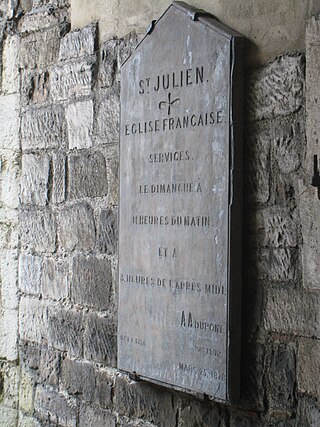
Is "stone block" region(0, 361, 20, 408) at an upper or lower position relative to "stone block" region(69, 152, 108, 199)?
lower

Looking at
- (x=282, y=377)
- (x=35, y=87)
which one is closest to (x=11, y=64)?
(x=35, y=87)

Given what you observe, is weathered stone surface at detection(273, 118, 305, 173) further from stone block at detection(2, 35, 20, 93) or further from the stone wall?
stone block at detection(2, 35, 20, 93)

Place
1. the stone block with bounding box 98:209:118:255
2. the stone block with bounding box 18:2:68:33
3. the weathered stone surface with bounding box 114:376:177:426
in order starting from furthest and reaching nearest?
the stone block with bounding box 18:2:68:33 → the stone block with bounding box 98:209:118:255 → the weathered stone surface with bounding box 114:376:177:426

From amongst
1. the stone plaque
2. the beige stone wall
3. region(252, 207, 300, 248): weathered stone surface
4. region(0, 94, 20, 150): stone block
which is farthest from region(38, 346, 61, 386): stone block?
the beige stone wall

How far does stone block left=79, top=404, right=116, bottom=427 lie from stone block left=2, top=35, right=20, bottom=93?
1.49 metres

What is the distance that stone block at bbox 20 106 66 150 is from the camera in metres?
3.41

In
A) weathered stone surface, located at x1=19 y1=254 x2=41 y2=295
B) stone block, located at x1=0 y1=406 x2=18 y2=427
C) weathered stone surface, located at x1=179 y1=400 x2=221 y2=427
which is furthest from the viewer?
stone block, located at x1=0 y1=406 x2=18 y2=427

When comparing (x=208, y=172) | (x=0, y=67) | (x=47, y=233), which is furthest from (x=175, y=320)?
(x=0, y=67)

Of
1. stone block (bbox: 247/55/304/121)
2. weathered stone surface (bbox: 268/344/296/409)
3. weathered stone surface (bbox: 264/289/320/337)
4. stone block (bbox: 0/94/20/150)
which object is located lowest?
weathered stone surface (bbox: 268/344/296/409)

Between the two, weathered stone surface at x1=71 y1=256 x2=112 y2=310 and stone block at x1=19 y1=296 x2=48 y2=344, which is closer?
weathered stone surface at x1=71 y1=256 x2=112 y2=310

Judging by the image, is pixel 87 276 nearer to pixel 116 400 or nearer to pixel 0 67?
pixel 116 400

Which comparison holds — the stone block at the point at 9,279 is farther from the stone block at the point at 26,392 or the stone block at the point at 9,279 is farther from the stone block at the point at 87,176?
the stone block at the point at 87,176

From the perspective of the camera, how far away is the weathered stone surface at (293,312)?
2281mm

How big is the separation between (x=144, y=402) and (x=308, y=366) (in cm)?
82
